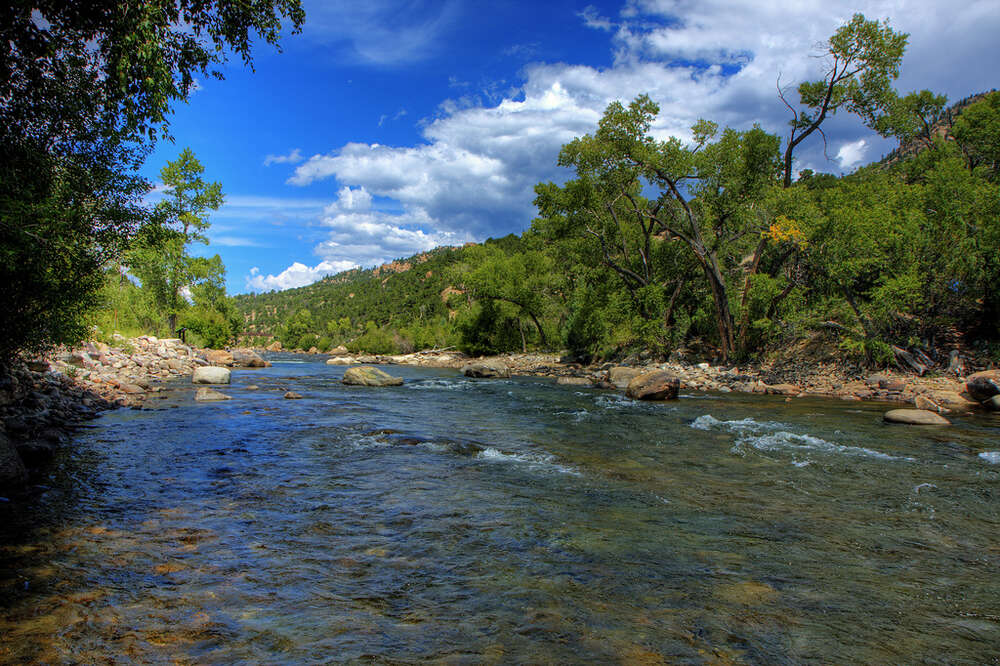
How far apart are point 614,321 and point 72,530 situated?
3171 cm

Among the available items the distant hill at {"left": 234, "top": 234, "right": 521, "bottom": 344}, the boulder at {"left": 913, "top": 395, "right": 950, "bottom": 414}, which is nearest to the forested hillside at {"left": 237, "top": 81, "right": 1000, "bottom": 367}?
the boulder at {"left": 913, "top": 395, "right": 950, "bottom": 414}

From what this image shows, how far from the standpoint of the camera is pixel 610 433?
1204cm

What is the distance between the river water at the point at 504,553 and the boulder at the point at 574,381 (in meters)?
15.0

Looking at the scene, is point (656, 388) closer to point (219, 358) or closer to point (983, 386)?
point (983, 386)

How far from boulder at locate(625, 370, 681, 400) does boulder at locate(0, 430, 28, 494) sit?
17.0m

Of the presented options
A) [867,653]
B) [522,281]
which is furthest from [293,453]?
[522,281]

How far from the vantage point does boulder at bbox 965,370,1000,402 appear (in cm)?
1502

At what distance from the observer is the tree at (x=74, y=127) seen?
6.19m

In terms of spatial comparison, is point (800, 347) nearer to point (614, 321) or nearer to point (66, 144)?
point (614, 321)

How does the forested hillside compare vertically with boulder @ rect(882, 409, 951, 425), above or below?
above

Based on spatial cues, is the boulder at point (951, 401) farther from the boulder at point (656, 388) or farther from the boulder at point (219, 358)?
the boulder at point (219, 358)

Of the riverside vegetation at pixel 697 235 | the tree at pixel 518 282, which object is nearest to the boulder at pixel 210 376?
the riverside vegetation at pixel 697 235

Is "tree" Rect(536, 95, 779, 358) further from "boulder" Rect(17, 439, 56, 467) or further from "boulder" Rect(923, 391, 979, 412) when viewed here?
"boulder" Rect(17, 439, 56, 467)

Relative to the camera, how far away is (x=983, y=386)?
15.2 metres
